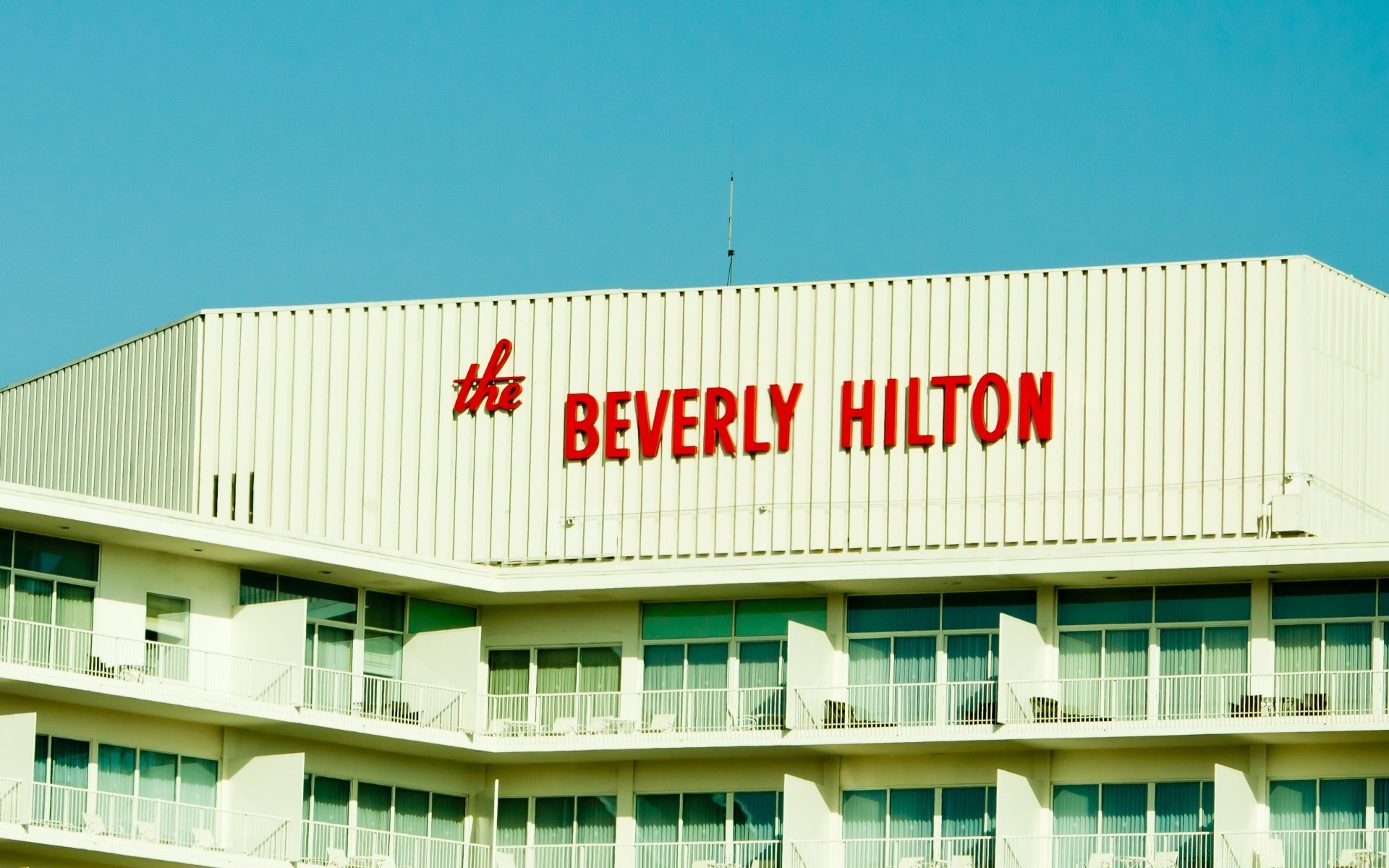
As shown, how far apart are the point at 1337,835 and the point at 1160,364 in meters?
12.1

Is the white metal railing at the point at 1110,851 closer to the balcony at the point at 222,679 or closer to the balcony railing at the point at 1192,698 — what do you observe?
the balcony railing at the point at 1192,698

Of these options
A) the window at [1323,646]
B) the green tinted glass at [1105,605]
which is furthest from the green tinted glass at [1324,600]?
the green tinted glass at [1105,605]

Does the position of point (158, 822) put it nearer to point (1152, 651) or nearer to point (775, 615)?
point (775, 615)

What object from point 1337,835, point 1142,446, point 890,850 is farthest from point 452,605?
point 1337,835

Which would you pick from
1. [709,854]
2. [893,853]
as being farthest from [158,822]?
[893,853]

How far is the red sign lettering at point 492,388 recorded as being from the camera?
7800 centimetres

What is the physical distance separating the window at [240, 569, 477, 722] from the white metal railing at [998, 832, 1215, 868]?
14997 millimetres

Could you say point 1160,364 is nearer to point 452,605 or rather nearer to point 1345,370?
point 1345,370

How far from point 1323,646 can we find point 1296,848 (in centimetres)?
467

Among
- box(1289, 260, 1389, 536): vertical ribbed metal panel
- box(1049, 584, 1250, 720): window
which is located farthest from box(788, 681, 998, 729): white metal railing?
box(1289, 260, 1389, 536): vertical ribbed metal panel

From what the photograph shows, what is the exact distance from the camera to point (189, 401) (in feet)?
265

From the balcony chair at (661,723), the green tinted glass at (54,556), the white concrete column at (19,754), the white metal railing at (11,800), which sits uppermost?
the green tinted glass at (54,556)

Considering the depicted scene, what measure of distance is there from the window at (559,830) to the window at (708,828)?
952 millimetres

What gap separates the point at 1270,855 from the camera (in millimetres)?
67375
